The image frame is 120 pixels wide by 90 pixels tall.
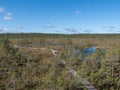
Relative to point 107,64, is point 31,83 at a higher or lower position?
lower

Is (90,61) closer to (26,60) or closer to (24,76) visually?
(24,76)

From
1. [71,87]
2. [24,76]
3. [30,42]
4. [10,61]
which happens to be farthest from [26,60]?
[30,42]

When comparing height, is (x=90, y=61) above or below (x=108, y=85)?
above

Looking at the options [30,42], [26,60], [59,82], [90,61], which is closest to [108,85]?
[90,61]

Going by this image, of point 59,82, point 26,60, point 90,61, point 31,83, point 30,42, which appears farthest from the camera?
point 30,42

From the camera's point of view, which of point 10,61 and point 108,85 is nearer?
point 108,85

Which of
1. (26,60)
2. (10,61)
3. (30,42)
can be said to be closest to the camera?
(10,61)

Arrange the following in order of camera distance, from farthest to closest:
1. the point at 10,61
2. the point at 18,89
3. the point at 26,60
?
the point at 26,60 < the point at 10,61 < the point at 18,89

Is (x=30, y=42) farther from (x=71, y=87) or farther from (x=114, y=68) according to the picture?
(x=71, y=87)

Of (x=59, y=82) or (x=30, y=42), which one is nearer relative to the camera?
(x=59, y=82)
